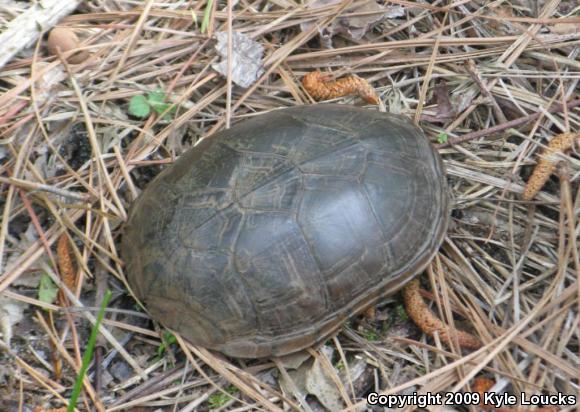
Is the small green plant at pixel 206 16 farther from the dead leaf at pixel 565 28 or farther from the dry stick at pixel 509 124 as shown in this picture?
the dead leaf at pixel 565 28

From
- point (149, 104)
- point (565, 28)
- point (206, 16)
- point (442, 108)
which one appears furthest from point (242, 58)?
point (565, 28)

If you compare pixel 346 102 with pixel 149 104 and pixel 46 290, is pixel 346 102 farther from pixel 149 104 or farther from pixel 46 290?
pixel 46 290

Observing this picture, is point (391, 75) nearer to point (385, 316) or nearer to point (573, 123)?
point (573, 123)

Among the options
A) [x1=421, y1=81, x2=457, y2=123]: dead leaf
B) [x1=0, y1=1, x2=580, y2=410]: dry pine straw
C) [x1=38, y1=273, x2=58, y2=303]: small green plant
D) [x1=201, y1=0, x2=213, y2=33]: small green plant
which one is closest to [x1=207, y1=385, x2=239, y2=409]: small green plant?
[x1=0, y1=1, x2=580, y2=410]: dry pine straw

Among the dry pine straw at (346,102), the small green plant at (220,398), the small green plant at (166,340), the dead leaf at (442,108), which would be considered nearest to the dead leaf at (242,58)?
the dry pine straw at (346,102)

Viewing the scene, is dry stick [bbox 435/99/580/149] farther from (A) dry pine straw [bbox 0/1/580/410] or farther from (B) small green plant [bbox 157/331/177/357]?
(B) small green plant [bbox 157/331/177/357]

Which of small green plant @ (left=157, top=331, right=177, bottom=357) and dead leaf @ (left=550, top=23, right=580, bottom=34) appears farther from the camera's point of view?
dead leaf @ (left=550, top=23, right=580, bottom=34)

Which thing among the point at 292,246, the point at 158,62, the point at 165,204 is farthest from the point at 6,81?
the point at 292,246
